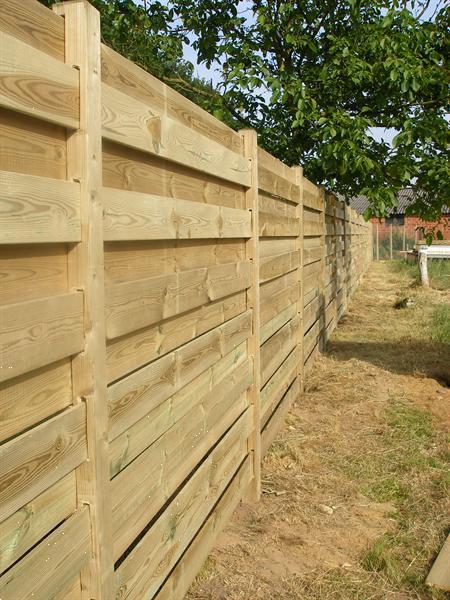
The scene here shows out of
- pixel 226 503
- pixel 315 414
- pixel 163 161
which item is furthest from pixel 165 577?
pixel 315 414

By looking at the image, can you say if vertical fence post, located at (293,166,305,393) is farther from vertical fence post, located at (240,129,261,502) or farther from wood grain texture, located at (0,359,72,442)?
wood grain texture, located at (0,359,72,442)

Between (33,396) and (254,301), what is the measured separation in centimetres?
255

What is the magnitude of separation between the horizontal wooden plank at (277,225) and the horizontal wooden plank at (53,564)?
2915mm

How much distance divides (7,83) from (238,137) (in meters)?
2.50

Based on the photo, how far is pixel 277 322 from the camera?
17.1 feet

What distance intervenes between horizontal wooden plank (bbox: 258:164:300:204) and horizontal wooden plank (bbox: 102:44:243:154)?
3.40 ft

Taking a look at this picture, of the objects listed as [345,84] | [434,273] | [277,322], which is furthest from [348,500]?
[434,273]

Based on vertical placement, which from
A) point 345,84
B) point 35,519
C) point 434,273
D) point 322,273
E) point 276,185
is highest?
point 345,84

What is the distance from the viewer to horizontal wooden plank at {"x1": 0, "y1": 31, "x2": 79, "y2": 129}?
59.1 inches

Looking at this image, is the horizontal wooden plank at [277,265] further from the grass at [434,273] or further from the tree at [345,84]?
the grass at [434,273]

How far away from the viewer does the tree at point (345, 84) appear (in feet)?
25.2

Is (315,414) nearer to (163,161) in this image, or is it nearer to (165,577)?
(165,577)

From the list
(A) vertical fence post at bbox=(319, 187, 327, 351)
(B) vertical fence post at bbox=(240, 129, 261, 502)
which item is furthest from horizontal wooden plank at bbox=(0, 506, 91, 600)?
(A) vertical fence post at bbox=(319, 187, 327, 351)

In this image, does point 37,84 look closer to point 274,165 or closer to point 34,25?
point 34,25
